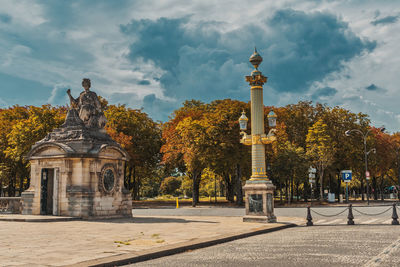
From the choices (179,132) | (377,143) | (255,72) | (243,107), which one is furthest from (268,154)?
(255,72)

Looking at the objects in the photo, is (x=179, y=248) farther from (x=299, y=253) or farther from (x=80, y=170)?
(x=80, y=170)

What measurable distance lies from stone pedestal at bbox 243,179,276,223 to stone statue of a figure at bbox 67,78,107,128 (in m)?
8.76

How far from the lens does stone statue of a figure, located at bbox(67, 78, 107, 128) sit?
21.3 metres

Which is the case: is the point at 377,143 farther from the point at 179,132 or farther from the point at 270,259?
the point at 270,259

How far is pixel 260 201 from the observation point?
19375 millimetres

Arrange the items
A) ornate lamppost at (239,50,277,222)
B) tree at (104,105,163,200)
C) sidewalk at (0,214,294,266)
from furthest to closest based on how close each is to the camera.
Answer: tree at (104,105,163,200), ornate lamppost at (239,50,277,222), sidewalk at (0,214,294,266)

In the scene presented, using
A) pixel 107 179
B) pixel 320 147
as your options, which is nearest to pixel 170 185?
pixel 320 147

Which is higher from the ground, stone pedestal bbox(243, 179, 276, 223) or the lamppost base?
stone pedestal bbox(243, 179, 276, 223)

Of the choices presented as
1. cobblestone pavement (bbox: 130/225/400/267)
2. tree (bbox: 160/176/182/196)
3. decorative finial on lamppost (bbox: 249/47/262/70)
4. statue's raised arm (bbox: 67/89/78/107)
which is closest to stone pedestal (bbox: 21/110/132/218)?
statue's raised arm (bbox: 67/89/78/107)

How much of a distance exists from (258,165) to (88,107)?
30.9 ft

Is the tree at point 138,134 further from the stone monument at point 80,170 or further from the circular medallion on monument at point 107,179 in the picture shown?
the circular medallion on monument at point 107,179

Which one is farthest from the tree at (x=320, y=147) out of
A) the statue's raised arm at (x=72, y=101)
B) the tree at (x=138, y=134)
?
the statue's raised arm at (x=72, y=101)

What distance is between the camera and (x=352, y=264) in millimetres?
7992

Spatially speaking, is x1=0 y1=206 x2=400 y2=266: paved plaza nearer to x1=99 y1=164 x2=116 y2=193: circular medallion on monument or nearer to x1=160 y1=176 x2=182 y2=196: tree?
x1=99 y1=164 x2=116 y2=193: circular medallion on monument
